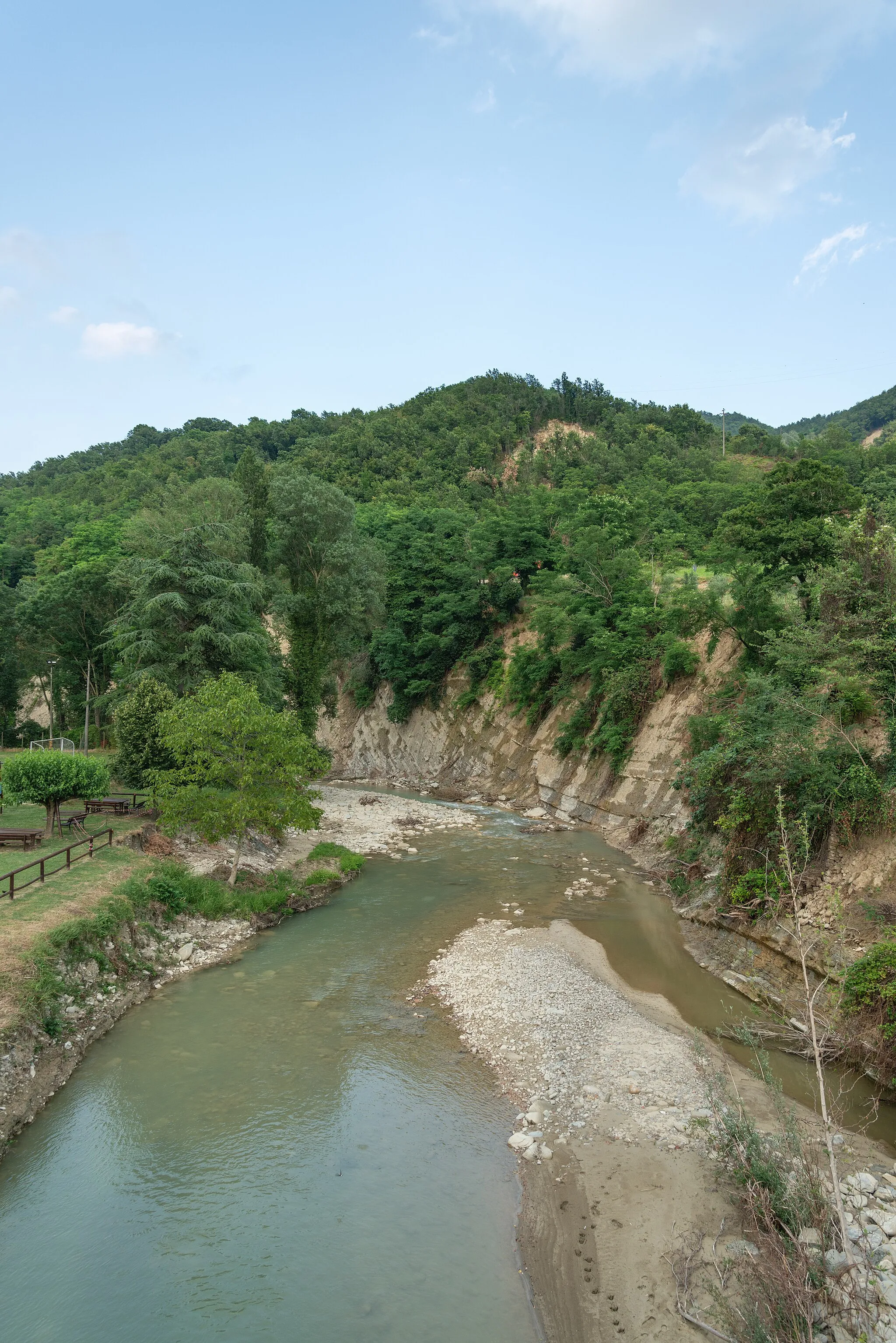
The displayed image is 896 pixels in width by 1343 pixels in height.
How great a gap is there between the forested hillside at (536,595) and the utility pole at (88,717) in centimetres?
122

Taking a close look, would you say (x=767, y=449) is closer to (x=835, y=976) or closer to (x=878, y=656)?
(x=878, y=656)

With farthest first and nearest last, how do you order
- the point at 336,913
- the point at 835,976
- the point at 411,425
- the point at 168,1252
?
the point at 411,425
the point at 336,913
the point at 835,976
the point at 168,1252

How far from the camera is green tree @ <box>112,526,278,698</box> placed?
3073 centimetres

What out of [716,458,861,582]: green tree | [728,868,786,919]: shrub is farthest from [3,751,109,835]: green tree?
[716,458,861,582]: green tree

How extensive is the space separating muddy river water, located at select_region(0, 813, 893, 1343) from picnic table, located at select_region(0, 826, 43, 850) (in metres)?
6.71

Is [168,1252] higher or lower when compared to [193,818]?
lower

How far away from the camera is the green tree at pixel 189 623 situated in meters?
30.7

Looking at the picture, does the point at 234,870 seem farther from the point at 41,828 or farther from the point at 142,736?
the point at 142,736

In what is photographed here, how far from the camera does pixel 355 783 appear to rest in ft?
160

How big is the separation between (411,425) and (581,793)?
62.5 meters

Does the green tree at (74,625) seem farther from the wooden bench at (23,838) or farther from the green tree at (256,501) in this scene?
the wooden bench at (23,838)

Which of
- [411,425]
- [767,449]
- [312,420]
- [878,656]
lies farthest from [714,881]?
[312,420]

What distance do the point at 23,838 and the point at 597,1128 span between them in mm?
16724

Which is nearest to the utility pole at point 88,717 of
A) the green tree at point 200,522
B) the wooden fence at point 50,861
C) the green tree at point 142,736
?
the green tree at point 200,522
